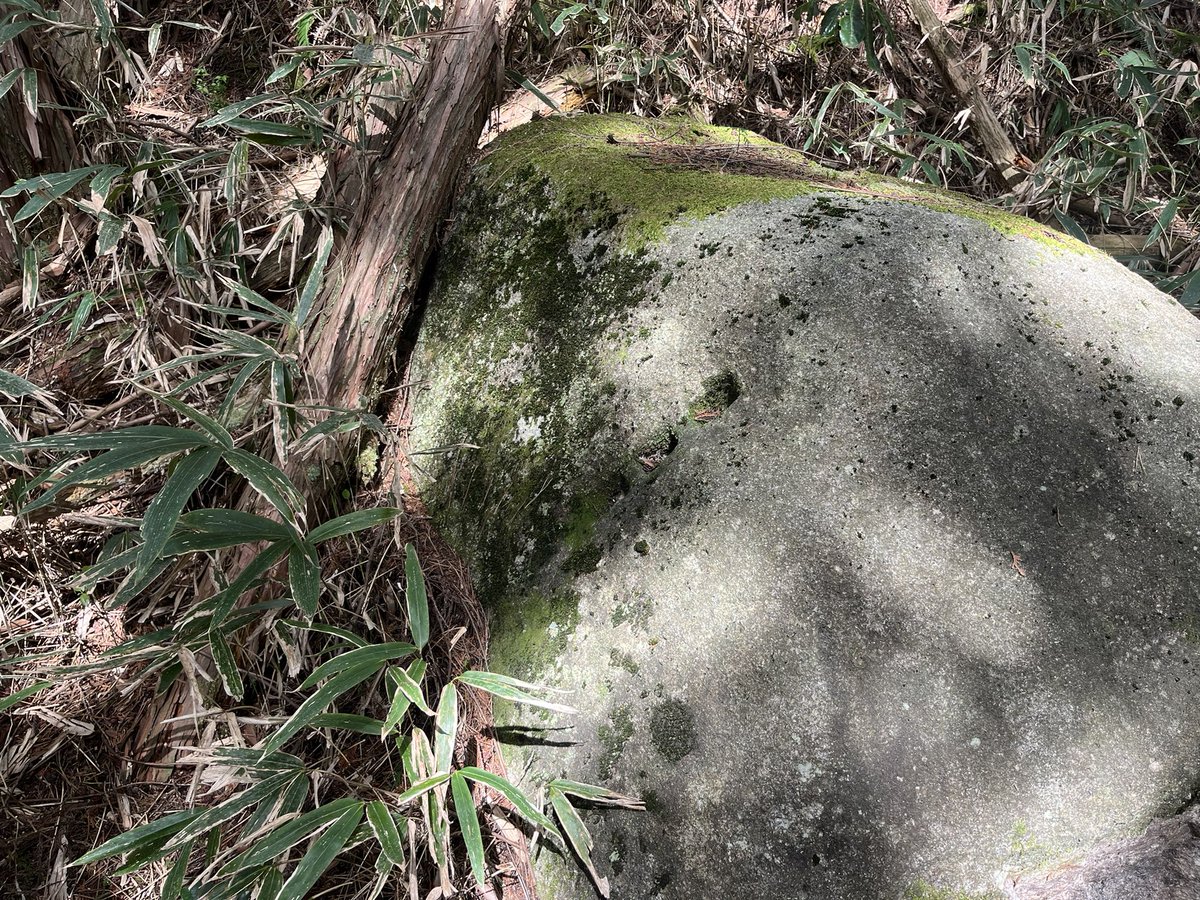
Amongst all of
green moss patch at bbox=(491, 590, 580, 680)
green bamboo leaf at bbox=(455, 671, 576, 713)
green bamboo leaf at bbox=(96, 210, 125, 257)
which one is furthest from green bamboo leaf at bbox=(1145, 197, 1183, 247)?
green bamboo leaf at bbox=(96, 210, 125, 257)

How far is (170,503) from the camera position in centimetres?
126

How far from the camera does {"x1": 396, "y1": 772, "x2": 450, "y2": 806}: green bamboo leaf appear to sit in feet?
4.16

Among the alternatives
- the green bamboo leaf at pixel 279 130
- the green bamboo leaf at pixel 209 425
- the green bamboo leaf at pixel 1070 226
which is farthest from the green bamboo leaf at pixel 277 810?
the green bamboo leaf at pixel 1070 226

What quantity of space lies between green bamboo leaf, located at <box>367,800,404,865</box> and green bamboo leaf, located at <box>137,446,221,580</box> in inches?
22.2

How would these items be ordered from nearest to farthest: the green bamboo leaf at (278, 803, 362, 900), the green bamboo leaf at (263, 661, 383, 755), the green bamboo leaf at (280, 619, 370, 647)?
the green bamboo leaf at (278, 803, 362, 900)
the green bamboo leaf at (263, 661, 383, 755)
the green bamboo leaf at (280, 619, 370, 647)

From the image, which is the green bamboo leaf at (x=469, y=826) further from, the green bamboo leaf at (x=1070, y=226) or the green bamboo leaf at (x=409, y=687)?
the green bamboo leaf at (x=1070, y=226)

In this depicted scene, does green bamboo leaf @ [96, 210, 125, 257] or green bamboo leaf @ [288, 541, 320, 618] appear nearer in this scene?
green bamboo leaf @ [288, 541, 320, 618]

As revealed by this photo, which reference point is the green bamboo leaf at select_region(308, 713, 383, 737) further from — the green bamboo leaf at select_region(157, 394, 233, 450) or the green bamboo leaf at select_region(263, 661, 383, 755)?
the green bamboo leaf at select_region(157, 394, 233, 450)

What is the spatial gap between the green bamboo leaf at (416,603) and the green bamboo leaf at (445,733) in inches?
4.7

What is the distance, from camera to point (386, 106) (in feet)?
7.12

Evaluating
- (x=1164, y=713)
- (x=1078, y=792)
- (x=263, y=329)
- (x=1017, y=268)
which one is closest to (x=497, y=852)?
(x=1078, y=792)

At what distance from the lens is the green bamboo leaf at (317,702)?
4.17ft

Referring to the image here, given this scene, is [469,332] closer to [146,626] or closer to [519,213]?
[519,213]

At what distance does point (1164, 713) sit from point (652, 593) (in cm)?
86
